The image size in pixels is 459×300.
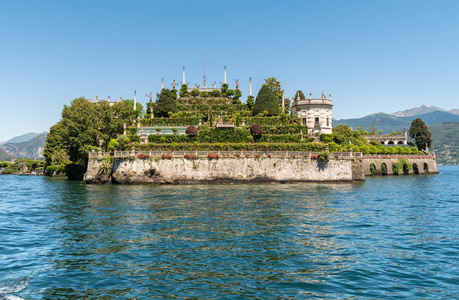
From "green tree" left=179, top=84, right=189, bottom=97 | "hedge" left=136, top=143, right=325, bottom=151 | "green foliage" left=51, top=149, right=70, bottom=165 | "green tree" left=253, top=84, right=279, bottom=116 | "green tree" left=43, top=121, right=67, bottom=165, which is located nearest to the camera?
"hedge" left=136, top=143, right=325, bottom=151

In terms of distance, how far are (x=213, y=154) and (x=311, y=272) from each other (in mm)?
45462

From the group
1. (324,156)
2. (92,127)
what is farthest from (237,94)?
(324,156)

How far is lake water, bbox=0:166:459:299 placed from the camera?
44.5 ft

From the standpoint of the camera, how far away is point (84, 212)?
3044cm

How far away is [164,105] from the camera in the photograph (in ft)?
275

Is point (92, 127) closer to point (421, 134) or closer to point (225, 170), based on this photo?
point (225, 170)

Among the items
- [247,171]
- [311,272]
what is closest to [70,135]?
[247,171]

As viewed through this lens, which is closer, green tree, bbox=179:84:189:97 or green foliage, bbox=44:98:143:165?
green foliage, bbox=44:98:143:165

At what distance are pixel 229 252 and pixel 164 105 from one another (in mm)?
69622

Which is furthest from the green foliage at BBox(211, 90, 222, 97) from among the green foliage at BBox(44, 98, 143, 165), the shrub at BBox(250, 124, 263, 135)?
the shrub at BBox(250, 124, 263, 135)

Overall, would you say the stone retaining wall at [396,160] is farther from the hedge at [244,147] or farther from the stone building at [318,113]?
the hedge at [244,147]

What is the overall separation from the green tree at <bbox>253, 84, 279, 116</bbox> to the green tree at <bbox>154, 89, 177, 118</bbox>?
820 inches

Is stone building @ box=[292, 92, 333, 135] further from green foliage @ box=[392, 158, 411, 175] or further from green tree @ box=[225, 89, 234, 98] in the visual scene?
green tree @ box=[225, 89, 234, 98]

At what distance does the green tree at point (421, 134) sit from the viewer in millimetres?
108188
